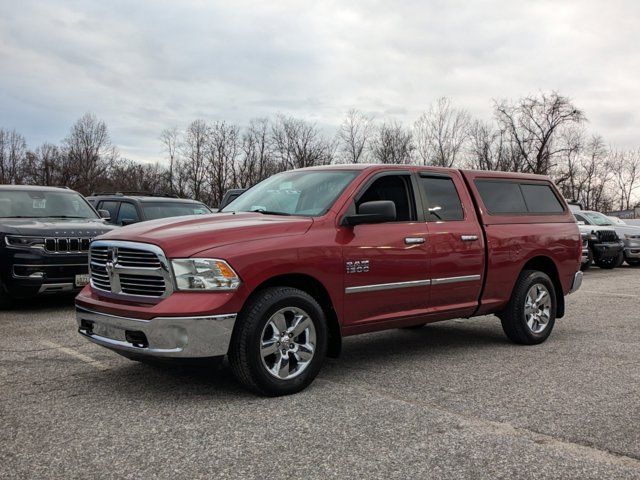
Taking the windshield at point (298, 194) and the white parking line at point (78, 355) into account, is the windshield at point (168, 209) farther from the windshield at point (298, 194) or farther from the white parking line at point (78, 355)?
the windshield at point (298, 194)

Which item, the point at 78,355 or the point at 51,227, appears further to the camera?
the point at 51,227

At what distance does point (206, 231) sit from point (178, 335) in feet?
2.55

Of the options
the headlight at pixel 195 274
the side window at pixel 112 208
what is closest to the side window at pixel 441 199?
the headlight at pixel 195 274

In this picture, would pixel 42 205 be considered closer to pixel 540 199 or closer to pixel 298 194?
pixel 298 194

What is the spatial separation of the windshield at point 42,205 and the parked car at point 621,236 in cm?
1439

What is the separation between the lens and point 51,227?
8.27 m

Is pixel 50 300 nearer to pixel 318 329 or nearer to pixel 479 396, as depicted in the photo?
pixel 318 329

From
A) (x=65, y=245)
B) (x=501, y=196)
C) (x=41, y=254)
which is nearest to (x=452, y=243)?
(x=501, y=196)

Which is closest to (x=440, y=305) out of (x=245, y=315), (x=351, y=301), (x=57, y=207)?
(x=351, y=301)

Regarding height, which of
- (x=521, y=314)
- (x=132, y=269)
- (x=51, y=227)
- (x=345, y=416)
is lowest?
(x=345, y=416)

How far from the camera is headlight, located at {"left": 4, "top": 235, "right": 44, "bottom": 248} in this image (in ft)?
26.1

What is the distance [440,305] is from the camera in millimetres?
5703

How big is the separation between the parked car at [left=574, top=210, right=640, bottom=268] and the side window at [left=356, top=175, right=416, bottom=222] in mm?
14039

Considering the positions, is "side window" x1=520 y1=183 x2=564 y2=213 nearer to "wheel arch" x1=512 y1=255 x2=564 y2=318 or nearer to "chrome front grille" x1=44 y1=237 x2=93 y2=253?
"wheel arch" x1=512 y1=255 x2=564 y2=318
